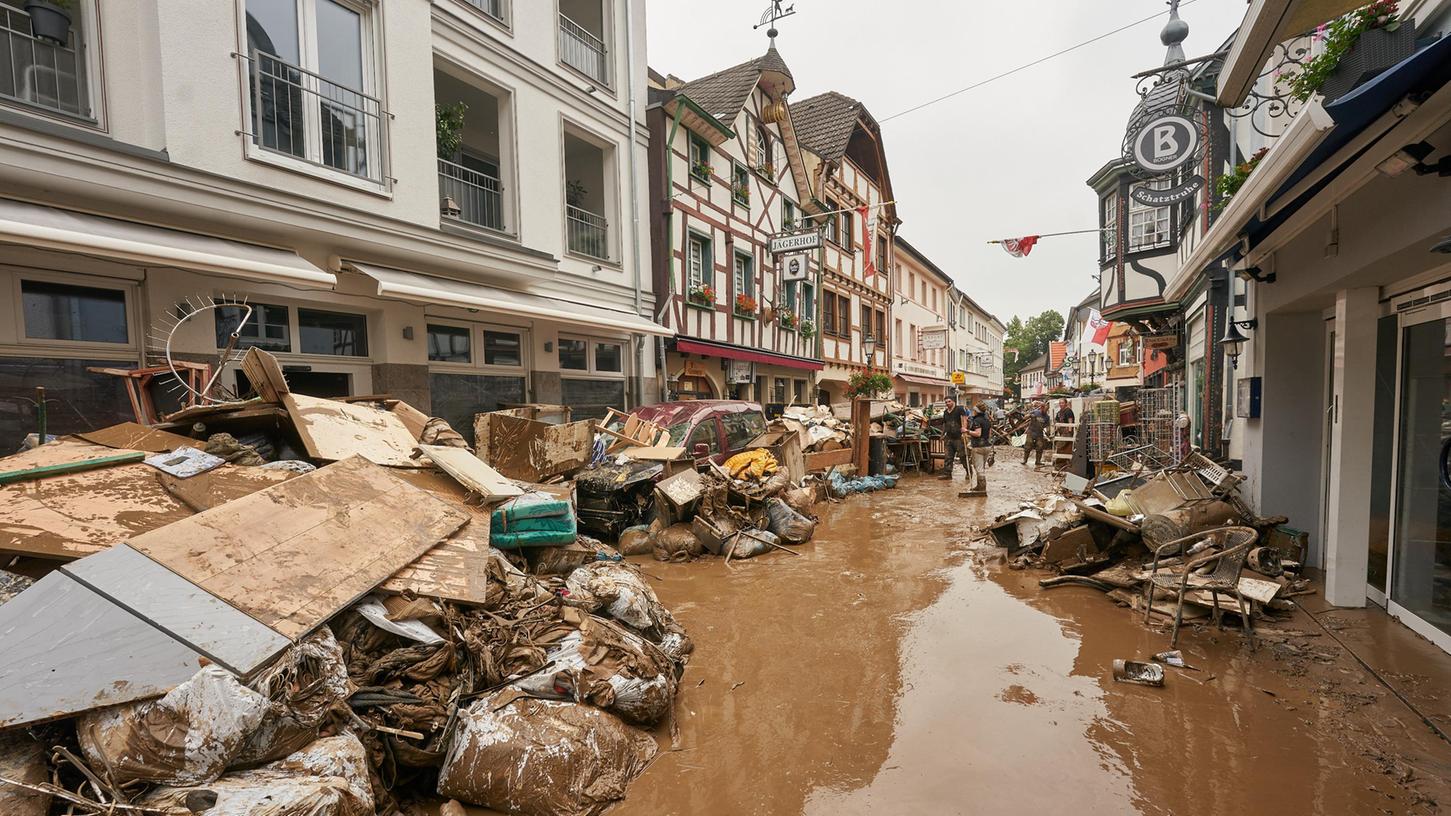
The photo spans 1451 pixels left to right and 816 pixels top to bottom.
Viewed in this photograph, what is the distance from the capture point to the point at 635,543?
278 inches

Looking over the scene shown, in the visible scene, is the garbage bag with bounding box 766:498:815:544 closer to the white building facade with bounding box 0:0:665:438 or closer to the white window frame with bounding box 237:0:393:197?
the white building facade with bounding box 0:0:665:438

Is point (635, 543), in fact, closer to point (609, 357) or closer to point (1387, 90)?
point (609, 357)

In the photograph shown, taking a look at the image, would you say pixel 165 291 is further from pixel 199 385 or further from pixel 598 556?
pixel 598 556

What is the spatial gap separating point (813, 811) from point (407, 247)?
7845 mm

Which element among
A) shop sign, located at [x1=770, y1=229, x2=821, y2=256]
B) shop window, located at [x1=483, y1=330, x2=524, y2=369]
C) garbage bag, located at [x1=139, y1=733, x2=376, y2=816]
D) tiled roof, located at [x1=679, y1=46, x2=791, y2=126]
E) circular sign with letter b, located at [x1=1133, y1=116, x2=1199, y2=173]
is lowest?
garbage bag, located at [x1=139, y1=733, x2=376, y2=816]

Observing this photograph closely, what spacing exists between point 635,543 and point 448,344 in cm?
434

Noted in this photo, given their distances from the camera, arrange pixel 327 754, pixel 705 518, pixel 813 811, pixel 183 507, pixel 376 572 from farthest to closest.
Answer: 1. pixel 705 518
2. pixel 183 507
3. pixel 376 572
4. pixel 813 811
5. pixel 327 754

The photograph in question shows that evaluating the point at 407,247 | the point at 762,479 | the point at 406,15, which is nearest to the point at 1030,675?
the point at 762,479

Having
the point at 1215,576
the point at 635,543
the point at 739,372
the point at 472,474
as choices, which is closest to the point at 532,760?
the point at 472,474

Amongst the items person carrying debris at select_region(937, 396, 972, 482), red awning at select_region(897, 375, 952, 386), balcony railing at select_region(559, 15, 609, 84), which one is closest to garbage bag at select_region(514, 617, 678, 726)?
balcony railing at select_region(559, 15, 609, 84)

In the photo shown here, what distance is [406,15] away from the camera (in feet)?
26.0

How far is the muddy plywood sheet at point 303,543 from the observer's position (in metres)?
2.73

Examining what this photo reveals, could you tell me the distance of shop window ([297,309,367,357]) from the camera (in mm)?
7273

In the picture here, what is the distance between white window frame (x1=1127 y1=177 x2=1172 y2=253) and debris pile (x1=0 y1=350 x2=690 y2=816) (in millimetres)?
14007
